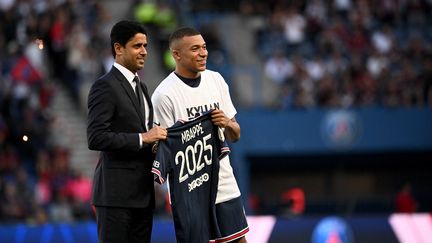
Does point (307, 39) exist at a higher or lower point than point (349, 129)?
higher

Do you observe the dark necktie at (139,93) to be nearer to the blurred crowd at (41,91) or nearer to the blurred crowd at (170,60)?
the blurred crowd at (41,91)

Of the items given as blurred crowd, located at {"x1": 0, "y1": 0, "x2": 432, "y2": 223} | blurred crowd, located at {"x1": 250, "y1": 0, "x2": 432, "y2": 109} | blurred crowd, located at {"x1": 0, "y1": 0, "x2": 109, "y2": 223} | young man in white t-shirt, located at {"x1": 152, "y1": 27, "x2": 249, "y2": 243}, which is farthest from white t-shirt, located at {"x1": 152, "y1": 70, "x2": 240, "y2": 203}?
blurred crowd, located at {"x1": 250, "y1": 0, "x2": 432, "y2": 109}

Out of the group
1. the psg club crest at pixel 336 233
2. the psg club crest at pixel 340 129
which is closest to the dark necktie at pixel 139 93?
the psg club crest at pixel 336 233

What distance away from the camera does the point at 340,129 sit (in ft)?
64.0

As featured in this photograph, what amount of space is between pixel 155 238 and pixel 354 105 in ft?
27.9

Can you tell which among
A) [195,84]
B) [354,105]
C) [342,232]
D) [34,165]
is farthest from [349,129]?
[195,84]

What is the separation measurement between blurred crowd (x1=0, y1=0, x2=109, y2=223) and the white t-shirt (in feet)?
27.5

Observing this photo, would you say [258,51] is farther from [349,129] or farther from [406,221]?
[406,221]

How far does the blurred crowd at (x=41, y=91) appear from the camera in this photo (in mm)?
15984

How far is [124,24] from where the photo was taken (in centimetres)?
685

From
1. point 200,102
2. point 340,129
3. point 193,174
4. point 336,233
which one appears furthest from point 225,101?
point 340,129

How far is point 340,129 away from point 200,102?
1261 centimetres

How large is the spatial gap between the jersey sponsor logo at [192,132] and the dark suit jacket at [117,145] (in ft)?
0.86

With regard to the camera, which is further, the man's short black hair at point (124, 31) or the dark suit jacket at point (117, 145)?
the man's short black hair at point (124, 31)
